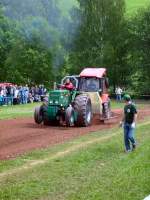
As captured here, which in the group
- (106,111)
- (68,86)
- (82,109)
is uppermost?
(68,86)

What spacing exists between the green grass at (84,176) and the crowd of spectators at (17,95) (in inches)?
887

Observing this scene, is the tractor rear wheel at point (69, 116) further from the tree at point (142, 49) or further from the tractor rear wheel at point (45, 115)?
the tree at point (142, 49)

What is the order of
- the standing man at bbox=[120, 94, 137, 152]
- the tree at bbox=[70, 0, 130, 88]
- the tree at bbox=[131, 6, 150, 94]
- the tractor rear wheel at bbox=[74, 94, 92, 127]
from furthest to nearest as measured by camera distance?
the tree at bbox=[70, 0, 130, 88] → the tree at bbox=[131, 6, 150, 94] → the tractor rear wheel at bbox=[74, 94, 92, 127] → the standing man at bbox=[120, 94, 137, 152]

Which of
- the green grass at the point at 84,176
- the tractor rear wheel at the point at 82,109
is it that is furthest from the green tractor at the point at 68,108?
the green grass at the point at 84,176

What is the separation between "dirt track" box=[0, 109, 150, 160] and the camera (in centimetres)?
1739

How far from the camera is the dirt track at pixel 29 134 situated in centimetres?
1739

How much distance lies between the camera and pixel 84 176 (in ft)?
42.5

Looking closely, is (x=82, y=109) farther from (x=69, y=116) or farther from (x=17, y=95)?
(x=17, y=95)

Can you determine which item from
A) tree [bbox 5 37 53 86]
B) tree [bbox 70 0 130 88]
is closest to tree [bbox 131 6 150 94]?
tree [bbox 70 0 130 88]

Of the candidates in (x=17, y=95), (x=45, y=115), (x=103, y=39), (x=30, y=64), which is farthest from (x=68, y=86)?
(x=103, y=39)

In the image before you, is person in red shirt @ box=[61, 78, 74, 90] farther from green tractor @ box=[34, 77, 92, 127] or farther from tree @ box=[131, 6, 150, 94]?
tree @ box=[131, 6, 150, 94]

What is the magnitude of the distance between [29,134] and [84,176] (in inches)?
326

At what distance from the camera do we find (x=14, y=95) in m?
41.1

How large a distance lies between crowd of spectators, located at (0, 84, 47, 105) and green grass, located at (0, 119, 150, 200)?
22541mm
